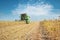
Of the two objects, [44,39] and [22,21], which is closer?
[44,39]

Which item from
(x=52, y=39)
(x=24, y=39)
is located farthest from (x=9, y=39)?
(x=52, y=39)

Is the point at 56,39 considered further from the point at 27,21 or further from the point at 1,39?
the point at 27,21

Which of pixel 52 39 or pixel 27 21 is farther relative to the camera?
pixel 27 21

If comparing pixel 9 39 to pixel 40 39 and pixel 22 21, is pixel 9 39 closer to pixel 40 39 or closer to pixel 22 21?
pixel 40 39

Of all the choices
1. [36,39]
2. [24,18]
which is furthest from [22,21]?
[36,39]

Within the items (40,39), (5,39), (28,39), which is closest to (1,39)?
(5,39)

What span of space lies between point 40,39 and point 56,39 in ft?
2.08

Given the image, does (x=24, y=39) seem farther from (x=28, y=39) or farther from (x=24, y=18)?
(x=24, y=18)

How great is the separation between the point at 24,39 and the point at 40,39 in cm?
66

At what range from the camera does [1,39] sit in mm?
6332

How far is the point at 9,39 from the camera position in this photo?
6.31 m

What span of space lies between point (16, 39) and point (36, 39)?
0.81 m

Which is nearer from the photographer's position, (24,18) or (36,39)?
(36,39)

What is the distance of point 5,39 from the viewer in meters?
6.29
